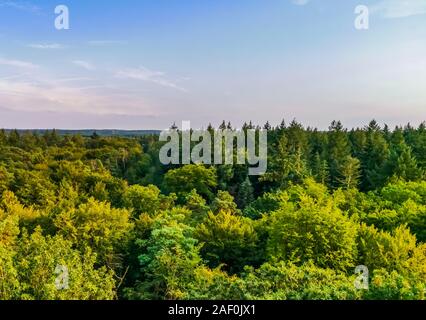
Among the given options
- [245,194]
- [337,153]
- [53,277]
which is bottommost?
[245,194]

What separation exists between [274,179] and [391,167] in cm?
1328

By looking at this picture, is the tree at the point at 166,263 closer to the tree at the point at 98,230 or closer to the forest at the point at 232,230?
the forest at the point at 232,230

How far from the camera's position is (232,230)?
95.1 feet

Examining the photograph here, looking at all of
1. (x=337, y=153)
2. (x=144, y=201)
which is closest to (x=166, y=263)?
(x=144, y=201)

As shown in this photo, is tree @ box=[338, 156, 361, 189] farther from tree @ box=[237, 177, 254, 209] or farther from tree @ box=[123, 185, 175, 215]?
tree @ box=[123, 185, 175, 215]

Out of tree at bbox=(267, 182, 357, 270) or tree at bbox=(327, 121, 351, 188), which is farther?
tree at bbox=(327, 121, 351, 188)

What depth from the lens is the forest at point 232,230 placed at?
1470 centimetres

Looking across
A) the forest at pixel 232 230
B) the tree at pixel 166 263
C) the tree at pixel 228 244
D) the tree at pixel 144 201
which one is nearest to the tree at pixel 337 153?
the forest at pixel 232 230

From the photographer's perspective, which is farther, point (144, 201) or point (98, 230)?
point (144, 201)

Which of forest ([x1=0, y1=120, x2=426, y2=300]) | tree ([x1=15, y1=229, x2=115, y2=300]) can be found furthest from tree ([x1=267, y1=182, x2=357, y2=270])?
tree ([x1=15, y1=229, x2=115, y2=300])

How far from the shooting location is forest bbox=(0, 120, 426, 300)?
1470 centimetres

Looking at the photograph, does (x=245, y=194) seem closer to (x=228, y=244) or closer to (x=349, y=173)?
(x=349, y=173)

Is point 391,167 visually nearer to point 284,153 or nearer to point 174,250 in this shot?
point 284,153

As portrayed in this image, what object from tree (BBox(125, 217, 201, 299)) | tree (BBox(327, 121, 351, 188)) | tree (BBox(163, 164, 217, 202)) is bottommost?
tree (BBox(125, 217, 201, 299))
